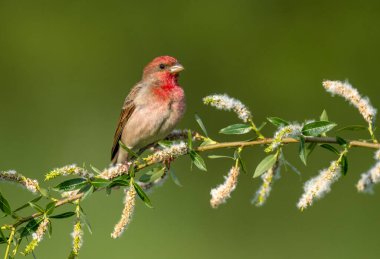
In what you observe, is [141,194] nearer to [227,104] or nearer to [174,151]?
[174,151]

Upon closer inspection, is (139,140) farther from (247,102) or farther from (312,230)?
(247,102)

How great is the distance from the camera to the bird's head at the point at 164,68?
414cm

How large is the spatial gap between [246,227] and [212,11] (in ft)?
12.0

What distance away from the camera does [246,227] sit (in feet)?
19.3

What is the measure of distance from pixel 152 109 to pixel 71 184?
1.70m

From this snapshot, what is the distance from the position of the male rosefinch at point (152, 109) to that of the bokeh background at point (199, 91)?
1.23 meters

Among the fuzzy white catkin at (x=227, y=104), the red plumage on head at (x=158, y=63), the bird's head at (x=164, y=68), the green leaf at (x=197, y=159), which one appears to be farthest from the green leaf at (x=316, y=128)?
the red plumage on head at (x=158, y=63)

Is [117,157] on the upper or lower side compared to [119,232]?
lower

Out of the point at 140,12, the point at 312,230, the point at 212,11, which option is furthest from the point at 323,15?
the point at 312,230

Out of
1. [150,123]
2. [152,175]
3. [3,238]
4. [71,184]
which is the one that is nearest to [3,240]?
[3,238]

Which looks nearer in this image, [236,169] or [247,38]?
[236,169]

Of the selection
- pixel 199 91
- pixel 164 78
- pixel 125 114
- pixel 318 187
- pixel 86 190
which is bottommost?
pixel 199 91

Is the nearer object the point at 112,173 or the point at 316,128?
the point at 316,128

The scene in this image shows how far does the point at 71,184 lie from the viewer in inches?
87.4
